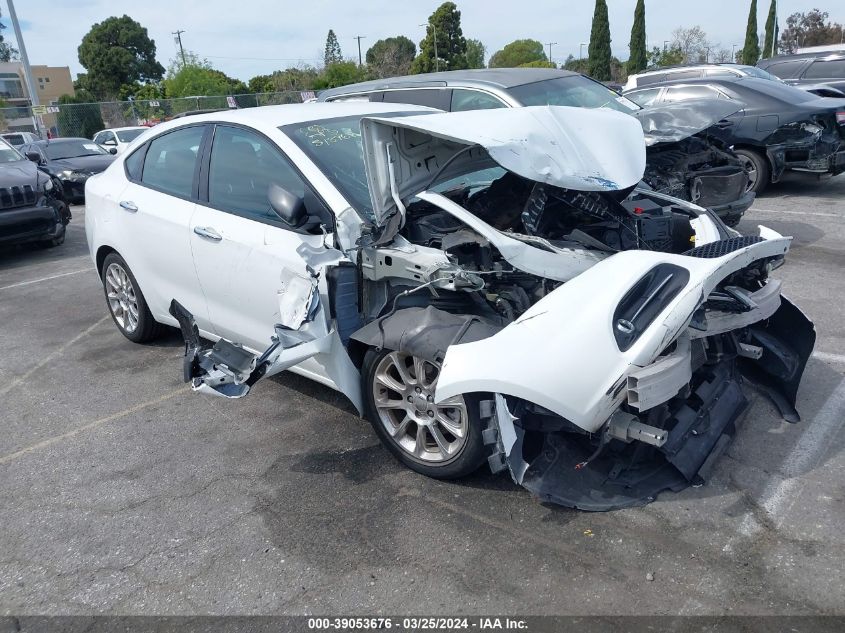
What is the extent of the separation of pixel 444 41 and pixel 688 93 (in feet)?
146

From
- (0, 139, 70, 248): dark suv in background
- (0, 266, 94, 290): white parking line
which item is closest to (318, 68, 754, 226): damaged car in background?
(0, 266, 94, 290): white parking line

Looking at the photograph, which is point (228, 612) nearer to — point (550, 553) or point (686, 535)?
point (550, 553)

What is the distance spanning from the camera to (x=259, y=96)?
33188 millimetres

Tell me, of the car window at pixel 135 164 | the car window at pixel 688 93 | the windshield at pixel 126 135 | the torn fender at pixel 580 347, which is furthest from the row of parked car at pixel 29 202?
the windshield at pixel 126 135

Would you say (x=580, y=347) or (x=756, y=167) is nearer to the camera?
(x=580, y=347)

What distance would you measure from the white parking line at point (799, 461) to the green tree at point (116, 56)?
2900 inches

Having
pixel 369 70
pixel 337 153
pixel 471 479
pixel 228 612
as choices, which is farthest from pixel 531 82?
pixel 369 70

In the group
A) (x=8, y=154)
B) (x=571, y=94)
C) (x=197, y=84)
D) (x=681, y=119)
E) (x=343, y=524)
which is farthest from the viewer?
(x=197, y=84)

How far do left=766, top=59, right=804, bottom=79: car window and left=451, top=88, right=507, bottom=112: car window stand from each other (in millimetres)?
12841

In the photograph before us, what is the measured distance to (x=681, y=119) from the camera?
21.0 feet

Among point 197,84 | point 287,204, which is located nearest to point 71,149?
point 287,204

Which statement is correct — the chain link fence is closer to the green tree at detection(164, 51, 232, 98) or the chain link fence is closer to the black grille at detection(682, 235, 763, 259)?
the green tree at detection(164, 51, 232, 98)

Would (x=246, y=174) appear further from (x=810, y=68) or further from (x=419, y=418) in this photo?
(x=810, y=68)

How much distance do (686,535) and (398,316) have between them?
5.36 feet
